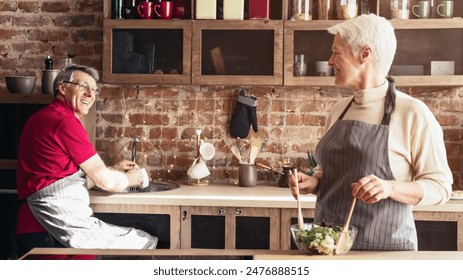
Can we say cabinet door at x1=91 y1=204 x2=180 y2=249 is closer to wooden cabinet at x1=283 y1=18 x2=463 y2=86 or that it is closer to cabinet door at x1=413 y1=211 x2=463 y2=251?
wooden cabinet at x1=283 y1=18 x2=463 y2=86

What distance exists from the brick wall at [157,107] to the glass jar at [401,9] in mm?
632

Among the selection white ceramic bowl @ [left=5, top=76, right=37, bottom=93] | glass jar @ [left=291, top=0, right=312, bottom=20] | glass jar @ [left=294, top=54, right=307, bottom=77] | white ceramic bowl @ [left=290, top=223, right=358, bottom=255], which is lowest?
white ceramic bowl @ [left=290, top=223, right=358, bottom=255]

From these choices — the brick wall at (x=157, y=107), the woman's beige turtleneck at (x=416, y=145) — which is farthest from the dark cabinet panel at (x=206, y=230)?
the woman's beige turtleneck at (x=416, y=145)

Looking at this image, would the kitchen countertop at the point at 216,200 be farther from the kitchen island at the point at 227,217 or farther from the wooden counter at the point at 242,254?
the wooden counter at the point at 242,254

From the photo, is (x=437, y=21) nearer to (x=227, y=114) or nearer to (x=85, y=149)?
(x=227, y=114)

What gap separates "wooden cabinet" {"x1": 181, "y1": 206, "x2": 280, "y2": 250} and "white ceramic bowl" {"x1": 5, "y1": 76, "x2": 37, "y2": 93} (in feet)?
3.94

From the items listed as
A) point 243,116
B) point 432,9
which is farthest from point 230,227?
point 432,9

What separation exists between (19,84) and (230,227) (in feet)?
4.85

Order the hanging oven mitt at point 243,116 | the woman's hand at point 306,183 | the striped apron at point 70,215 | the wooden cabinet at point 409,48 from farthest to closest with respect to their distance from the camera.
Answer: the hanging oven mitt at point 243,116, the wooden cabinet at point 409,48, the striped apron at point 70,215, the woman's hand at point 306,183

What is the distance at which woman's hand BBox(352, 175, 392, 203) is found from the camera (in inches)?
71.7

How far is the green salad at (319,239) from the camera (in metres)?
1.80

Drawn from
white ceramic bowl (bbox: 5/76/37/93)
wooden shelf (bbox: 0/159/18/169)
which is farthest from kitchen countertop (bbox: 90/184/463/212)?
white ceramic bowl (bbox: 5/76/37/93)

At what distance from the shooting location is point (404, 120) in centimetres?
208

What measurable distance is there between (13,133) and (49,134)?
1116 millimetres
